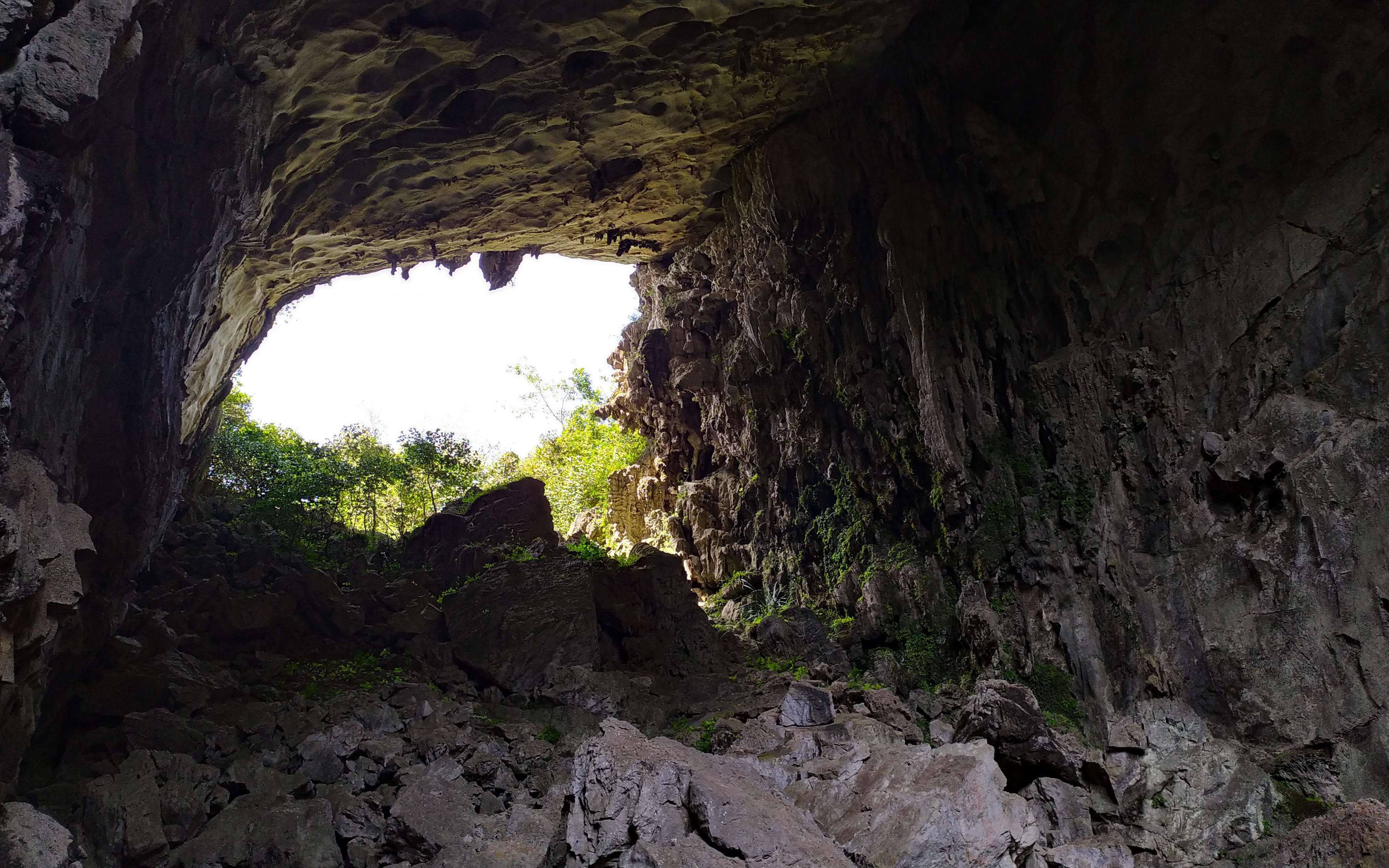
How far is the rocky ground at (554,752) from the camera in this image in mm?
8188

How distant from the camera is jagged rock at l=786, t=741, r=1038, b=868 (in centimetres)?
821

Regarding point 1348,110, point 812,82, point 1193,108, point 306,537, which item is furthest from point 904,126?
point 306,537

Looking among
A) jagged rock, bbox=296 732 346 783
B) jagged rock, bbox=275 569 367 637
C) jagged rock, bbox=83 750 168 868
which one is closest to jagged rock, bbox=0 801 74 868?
jagged rock, bbox=83 750 168 868

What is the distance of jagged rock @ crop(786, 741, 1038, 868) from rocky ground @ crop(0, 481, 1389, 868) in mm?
27

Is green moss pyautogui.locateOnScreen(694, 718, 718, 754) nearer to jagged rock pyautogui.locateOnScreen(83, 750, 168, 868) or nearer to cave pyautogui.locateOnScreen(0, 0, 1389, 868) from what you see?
cave pyautogui.locateOnScreen(0, 0, 1389, 868)

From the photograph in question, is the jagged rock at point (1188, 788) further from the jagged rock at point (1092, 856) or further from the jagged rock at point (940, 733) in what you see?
the jagged rock at point (940, 733)

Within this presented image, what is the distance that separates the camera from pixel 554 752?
39.4ft

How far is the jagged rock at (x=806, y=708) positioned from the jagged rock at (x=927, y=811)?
2242 mm

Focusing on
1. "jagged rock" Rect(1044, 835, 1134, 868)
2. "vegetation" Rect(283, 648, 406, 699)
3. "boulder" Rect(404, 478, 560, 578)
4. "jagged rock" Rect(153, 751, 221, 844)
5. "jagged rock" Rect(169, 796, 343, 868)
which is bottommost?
"jagged rock" Rect(1044, 835, 1134, 868)

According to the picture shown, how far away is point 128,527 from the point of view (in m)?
10.9

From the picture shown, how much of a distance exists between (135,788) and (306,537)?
8889mm

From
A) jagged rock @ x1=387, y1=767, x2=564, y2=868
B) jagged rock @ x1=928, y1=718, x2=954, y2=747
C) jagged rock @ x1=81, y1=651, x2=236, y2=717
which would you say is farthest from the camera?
jagged rock @ x1=928, y1=718, x2=954, y2=747

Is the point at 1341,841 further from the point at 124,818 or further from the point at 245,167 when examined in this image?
the point at 245,167

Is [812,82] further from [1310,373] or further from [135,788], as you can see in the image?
[135,788]
